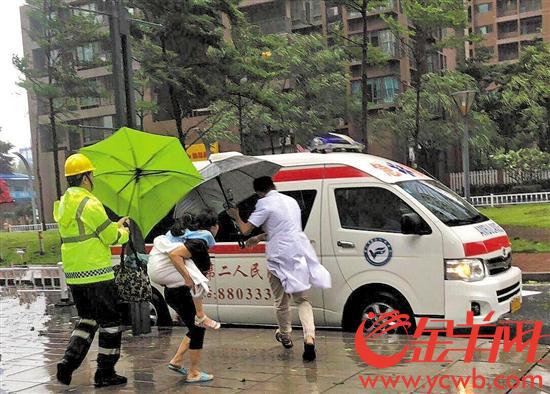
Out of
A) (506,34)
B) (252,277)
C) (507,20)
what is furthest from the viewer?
(507,20)

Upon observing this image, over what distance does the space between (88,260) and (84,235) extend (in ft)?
0.70

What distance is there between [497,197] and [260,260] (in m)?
15.9

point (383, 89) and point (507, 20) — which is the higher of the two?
point (507, 20)

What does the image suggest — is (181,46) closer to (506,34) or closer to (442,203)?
(442,203)

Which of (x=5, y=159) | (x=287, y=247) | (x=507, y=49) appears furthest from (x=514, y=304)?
(x=507, y=49)

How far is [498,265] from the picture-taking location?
6773mm

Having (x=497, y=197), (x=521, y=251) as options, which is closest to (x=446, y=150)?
(x=497, y=197)

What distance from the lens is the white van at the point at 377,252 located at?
21.4ft

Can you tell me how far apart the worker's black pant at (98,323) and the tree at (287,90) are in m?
16.3

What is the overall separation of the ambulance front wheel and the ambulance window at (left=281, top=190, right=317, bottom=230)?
1.08m

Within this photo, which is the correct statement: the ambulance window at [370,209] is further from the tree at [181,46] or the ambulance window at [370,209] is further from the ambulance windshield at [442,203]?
the tree at [181,46]

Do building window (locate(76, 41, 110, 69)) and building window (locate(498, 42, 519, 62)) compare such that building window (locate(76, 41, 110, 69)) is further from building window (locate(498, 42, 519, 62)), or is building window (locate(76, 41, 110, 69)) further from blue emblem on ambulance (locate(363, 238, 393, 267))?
building window (locate(498, 42, 519, 62))

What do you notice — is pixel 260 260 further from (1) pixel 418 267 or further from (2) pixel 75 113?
(2) pixel 75 113

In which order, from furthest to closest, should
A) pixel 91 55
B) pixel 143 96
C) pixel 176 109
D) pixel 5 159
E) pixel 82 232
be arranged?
pixel 5 159
pixel 91 55
pixel 143 96
pixel 176 109
pixel 82 232
